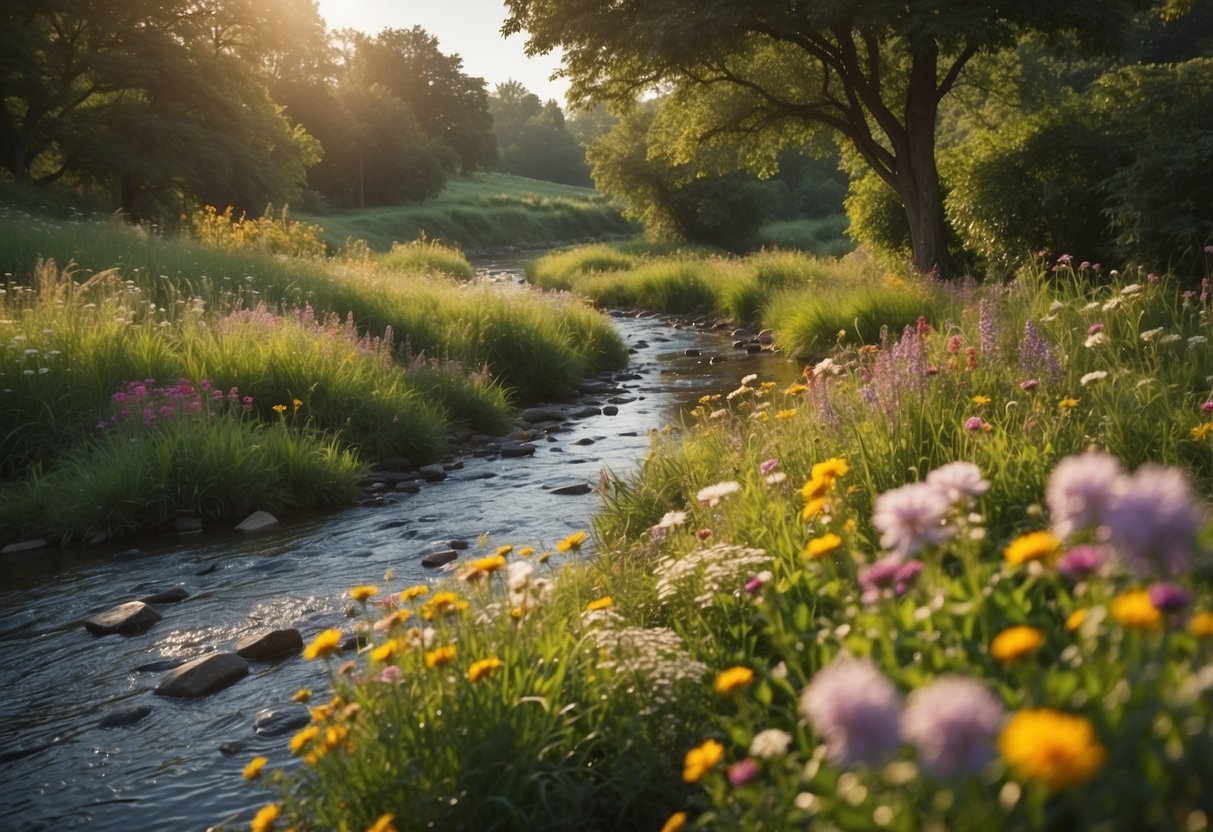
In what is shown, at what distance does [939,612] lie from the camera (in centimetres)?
233

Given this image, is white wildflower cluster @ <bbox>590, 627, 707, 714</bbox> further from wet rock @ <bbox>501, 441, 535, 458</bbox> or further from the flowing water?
wet rock @ <bbox>501, 441, 535, 458</bbox>

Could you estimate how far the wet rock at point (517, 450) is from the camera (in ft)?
34.1

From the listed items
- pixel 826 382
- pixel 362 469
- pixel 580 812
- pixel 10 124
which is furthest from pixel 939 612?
pixel 10 124

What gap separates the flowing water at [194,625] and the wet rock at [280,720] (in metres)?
0.04

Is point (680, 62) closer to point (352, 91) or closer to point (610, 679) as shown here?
point (610, 679)

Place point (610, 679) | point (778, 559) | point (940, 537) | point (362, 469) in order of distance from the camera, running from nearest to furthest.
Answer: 1. point (940, 537)
2. point (610, 679)
3. point (778, 559)
4. point (362, 469)

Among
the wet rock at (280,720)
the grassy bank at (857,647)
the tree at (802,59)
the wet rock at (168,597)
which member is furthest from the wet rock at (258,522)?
the tree at (802,59)

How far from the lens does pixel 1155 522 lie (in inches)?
58.9

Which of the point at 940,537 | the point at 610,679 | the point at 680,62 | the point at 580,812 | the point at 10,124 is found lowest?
the point at 580,812

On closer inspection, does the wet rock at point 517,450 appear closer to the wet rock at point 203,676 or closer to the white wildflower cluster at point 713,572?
the wet rock at point 203,676

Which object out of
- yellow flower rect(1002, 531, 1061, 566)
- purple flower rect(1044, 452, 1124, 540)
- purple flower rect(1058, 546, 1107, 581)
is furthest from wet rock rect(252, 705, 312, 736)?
purple flower rect(1044, 452, 1124, 540)

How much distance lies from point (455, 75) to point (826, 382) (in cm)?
8151

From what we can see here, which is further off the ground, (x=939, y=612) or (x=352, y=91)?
(x=352, y=91)

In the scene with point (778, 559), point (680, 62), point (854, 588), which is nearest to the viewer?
point (854, 588)
